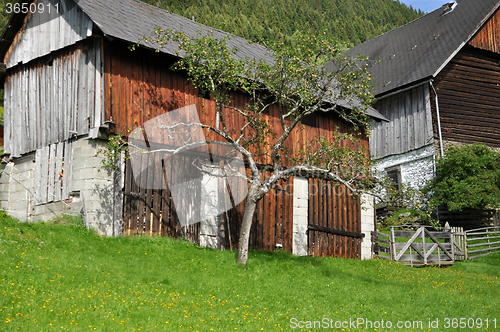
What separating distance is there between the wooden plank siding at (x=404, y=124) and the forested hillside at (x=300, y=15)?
150 ft

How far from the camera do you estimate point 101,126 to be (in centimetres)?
1352

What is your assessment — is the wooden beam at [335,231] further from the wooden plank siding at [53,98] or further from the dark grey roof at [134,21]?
the wooden plank siding at [53,98]

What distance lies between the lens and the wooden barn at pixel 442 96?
2609 centimetres

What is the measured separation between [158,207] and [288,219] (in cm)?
535

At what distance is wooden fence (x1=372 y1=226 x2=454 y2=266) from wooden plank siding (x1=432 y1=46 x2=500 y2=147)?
28.0ft

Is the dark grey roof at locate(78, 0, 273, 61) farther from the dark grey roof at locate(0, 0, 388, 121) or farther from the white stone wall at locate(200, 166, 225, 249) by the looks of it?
the white stone wall at locate(200, 166, 225, 249)

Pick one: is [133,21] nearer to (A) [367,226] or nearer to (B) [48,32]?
(B) [48,32]

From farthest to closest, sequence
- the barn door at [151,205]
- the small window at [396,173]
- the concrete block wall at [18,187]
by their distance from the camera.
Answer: the small window at [396,173] < the concrete block wall at [18,187] < the barn door at [151,205]

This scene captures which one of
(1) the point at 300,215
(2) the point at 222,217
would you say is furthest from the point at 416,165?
(2) the point at 222,217

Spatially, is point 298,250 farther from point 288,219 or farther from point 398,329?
point 398,329

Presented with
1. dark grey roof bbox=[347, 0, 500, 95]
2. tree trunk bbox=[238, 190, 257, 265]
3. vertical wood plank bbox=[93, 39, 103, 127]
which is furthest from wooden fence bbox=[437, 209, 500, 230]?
vertical wood plank bbox=[93, 39, 103, 127]

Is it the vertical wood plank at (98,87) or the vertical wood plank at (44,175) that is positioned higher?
the vertical wood plank at (98,87)

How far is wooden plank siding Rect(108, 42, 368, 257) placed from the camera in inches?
555

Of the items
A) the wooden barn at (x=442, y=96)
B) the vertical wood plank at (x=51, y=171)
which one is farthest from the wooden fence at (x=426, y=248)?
the vertical wood plank at (x=51, y=171)
